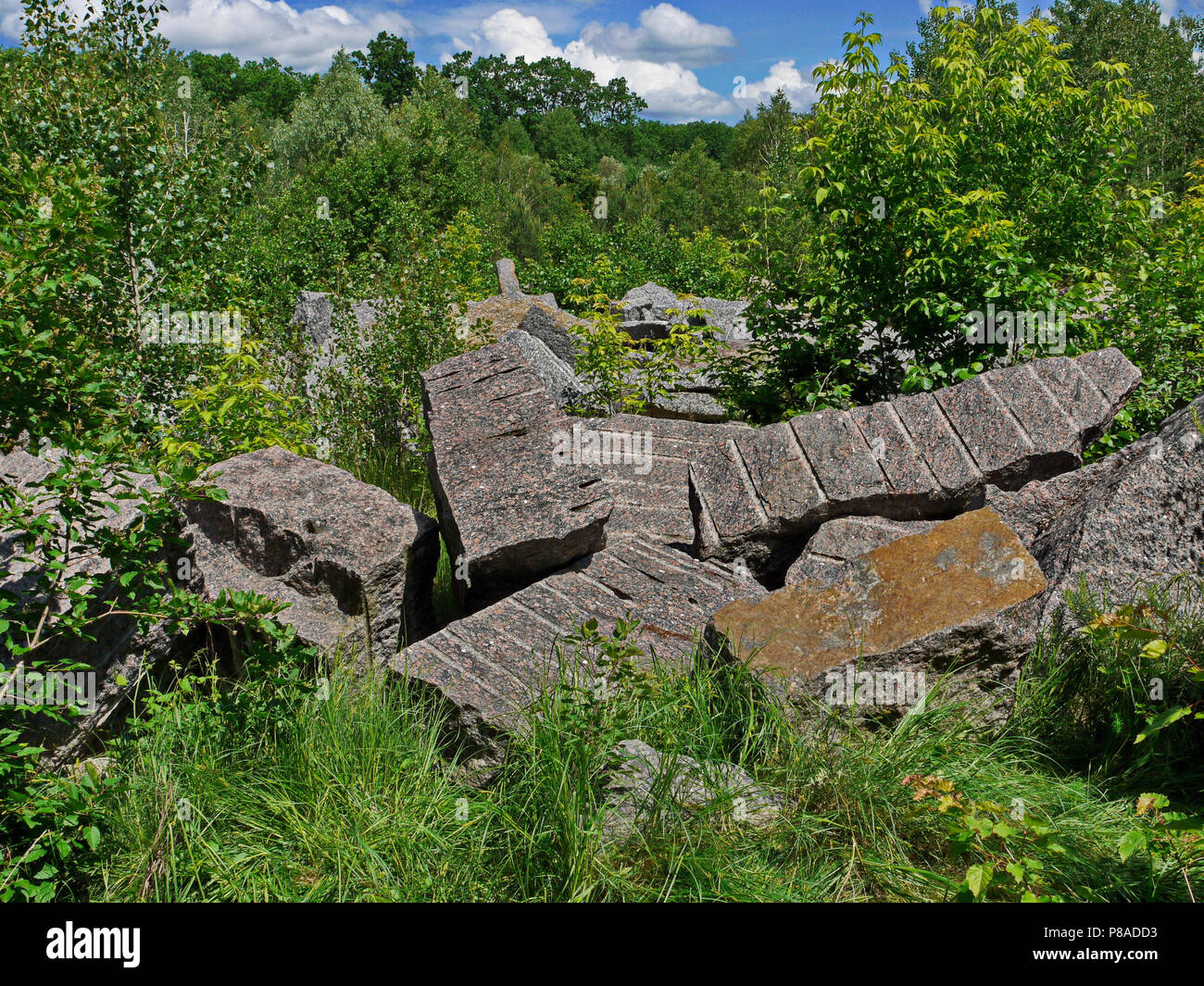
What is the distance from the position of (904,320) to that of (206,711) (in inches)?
209

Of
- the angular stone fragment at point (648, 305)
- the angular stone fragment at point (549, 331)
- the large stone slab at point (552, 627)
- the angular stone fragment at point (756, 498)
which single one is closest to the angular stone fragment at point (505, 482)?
the large stone slab at point (552, 627)

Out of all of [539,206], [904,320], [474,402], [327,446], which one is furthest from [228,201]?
[539,206]

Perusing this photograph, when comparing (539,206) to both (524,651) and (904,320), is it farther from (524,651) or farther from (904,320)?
(524,651)

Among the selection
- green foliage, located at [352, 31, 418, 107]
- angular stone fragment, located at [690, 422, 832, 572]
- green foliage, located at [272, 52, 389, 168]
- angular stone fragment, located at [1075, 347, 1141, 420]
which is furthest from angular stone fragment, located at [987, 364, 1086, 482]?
green foliage, located at [352, 31, 418, 107]

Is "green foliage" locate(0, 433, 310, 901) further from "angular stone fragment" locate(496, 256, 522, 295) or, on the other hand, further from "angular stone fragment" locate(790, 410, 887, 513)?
"angular stone fragment" locate(496, 256, 522, 295)

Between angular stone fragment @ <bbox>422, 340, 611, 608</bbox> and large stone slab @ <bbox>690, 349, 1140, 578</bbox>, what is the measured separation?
88 cm

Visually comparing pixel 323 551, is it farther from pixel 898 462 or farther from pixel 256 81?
pixel 256 81

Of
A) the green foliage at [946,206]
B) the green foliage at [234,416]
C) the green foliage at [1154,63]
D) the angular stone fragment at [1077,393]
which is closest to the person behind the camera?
the angular stone fragment at [1077,393]

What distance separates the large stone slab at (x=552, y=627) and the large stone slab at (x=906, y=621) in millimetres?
501

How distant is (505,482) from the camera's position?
5211 mm

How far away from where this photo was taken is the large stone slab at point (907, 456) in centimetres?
533

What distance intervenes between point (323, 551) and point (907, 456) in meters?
3.26

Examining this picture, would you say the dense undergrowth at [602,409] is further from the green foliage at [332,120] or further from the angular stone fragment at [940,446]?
the green foliage at [332,120]
